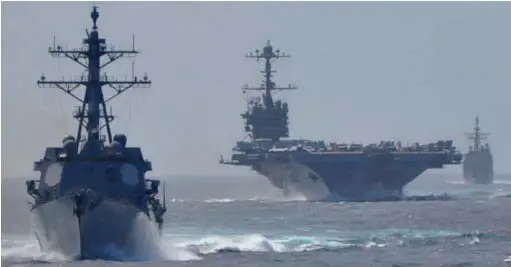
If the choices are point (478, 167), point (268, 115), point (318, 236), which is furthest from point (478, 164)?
point (318, 236)

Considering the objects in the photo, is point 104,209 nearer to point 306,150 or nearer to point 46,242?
point 46,242

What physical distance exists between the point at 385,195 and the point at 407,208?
977 cm

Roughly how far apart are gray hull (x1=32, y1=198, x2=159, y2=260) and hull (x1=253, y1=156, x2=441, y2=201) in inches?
2028

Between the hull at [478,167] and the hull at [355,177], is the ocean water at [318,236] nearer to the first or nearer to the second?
the hull at [355,177]

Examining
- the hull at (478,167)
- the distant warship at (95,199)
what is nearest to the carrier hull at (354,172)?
the distant warship at (95,199)

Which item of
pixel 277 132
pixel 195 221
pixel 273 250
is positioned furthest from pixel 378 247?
pixel 277 132

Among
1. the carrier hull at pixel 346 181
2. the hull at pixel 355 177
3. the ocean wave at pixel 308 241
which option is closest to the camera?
the ocean wave at pixel 308 241

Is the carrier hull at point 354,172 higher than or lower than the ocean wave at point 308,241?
higher

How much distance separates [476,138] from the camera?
177 meters

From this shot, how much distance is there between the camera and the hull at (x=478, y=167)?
6845 inches

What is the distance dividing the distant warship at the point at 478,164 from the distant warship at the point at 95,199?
13051 cm

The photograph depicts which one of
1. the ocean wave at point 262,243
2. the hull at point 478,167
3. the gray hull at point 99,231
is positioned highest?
the hull at point 478,167

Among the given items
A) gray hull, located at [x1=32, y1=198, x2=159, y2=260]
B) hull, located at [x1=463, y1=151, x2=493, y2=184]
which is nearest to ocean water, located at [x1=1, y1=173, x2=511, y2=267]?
gray hull, located at [x1=32, y1=198, x2=159, y2=260]

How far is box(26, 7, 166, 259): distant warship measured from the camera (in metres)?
43.4
